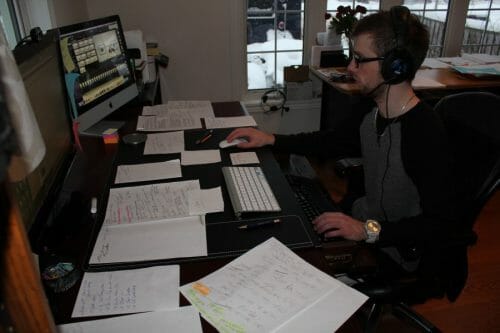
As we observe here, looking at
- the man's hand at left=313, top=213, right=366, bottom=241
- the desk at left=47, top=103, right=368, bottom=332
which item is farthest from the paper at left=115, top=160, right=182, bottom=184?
the man's hand at left=313, top=213, right=366, bottom=241

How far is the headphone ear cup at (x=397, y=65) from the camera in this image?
118 cm

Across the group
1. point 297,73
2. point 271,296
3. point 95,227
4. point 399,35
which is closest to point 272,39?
point 297,73

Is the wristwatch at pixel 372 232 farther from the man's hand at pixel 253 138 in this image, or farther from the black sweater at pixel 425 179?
the man's hand at pixel 253 138

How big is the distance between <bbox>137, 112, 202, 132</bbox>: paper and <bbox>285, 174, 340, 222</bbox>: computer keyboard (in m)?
0.59

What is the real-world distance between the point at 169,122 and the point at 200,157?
1.45 ft

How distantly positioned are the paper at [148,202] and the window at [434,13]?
2.77 metres

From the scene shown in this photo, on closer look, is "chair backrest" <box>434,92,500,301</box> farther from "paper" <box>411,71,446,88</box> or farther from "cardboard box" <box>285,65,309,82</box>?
"cardboard box" <box>285,65,309,82</box>

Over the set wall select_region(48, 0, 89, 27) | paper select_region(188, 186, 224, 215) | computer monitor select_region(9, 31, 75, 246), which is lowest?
paper select_region(188, 186, 224, 215)

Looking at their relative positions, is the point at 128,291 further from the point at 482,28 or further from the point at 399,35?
the point at 482,28

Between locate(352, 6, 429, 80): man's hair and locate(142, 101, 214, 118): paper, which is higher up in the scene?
locate(352, 6, 429, 80): man's hair

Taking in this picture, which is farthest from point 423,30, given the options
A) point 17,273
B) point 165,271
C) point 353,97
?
point 353,97

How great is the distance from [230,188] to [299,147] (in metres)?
0.49

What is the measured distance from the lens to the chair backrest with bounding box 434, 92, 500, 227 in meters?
1.11

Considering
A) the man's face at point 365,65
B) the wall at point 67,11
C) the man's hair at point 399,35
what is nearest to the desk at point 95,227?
the man's face at point 365,65
